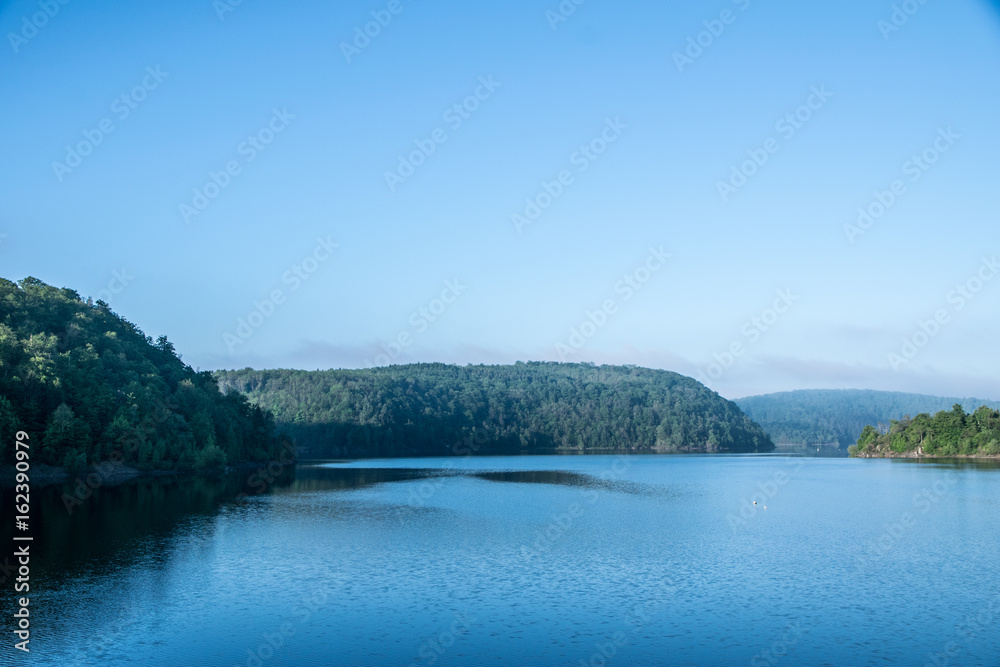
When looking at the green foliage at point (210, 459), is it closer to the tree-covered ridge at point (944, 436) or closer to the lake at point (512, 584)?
the lake at point (512, 584)

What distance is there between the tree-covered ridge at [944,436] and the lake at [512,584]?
98.4 meters

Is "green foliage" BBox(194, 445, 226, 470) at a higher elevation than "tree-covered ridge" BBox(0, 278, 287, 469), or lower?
lower

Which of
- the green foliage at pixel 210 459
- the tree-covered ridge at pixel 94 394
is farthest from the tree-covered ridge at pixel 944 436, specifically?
the green foliage at pixel 210 459

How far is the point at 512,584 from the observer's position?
3005 centimetres

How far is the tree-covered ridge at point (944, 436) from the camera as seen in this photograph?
14262 centimetres

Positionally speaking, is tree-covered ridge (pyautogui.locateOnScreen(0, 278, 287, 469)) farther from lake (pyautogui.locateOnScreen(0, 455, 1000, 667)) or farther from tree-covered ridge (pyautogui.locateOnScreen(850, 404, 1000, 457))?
tree-covered ridge (pyautogui.locateOnScreen(850, 404, 1000, 457))

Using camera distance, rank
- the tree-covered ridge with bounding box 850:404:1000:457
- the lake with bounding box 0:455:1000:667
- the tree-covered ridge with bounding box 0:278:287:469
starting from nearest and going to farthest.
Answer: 1. the lake with bounding box 0:455:1000:667
2. the tree-covered ridge with bounding box 0:278:287:469
3. the tree-covered ridge with bounding box 850:404:1000:457

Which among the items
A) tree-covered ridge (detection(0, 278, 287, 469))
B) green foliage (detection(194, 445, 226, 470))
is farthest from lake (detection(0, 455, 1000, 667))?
green foliage (detection(194, 445, 226, 470))

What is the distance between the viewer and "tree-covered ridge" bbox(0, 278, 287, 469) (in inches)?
3046

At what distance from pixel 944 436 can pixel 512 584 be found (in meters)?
150

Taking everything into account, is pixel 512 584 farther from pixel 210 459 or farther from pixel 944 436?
pixel 944 436

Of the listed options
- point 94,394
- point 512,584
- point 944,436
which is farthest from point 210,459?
point 944,436

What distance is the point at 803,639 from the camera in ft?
75.5

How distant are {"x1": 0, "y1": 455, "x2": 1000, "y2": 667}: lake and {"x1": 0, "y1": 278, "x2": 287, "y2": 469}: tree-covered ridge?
80.5 ft
